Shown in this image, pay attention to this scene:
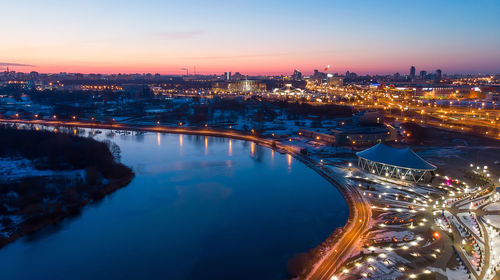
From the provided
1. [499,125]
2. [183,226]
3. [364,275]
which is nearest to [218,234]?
[183,226]

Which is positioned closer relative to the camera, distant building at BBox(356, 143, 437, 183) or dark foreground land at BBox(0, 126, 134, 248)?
dark foreground land at BBox(0, 126, 134, 248)

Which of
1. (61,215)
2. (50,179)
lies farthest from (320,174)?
(50,179)

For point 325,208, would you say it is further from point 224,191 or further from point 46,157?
point 46,157

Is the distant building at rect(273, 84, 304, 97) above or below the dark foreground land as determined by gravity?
above

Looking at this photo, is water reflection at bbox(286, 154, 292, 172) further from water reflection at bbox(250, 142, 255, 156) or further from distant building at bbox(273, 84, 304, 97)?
distant building at bbox(273, 84, 304, 97)

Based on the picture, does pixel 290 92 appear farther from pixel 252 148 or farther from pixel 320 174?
pixel 320 174

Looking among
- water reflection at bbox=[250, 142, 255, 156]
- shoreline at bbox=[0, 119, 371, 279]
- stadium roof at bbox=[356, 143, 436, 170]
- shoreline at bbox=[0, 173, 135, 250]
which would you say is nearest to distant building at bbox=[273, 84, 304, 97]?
shoreline at bbox=[0, 119, 371, 279]
